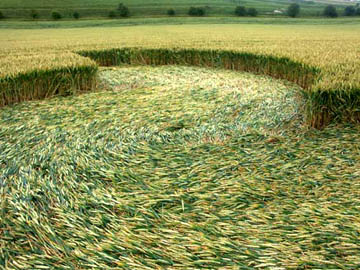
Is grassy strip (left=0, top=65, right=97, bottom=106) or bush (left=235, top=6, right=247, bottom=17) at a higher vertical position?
bush (left=235, top=6, right=247, bottom=17)

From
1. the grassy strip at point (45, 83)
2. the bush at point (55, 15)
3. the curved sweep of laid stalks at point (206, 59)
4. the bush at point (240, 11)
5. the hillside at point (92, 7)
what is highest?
the hillside at point (92, 7)

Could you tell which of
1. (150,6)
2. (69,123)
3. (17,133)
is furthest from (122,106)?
(150,6)

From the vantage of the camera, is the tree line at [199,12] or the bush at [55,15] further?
the tree line at [199,12]

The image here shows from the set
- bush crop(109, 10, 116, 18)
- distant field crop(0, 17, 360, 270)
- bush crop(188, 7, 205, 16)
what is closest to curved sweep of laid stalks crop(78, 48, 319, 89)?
distant field crop(0, 17, 360, 270)

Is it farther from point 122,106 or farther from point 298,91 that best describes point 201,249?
point 298,91

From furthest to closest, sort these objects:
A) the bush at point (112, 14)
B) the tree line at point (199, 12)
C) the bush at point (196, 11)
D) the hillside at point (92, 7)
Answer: the bush at point (196, 11), the hillside at point (92, 7), the bush at point (112, 14), the tree line at point (199, 12)

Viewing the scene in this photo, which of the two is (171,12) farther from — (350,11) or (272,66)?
(272,66)

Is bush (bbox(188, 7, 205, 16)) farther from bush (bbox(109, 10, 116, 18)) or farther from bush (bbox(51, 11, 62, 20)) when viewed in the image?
bush (bbox(51, 11, 62, 20))

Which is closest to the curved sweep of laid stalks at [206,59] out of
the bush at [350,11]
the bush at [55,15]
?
the bush at [55,15]

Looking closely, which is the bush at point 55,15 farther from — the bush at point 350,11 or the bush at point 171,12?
the bush at point 350,11
